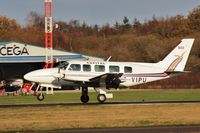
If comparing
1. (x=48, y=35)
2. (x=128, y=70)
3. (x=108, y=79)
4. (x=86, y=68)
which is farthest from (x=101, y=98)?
(x=48, y=35)

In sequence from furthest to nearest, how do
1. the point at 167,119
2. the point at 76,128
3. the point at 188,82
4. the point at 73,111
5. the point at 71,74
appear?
1. the point at 188,82
2. the point at 71,74
3. the point at 73,111
4. the point at 167,119
5. the point at 76,128

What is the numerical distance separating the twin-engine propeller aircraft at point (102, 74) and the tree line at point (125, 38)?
44816 millimetres

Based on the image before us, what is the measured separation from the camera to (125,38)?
119 meters

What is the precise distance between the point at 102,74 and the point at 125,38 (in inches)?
3344

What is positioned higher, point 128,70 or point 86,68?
point 86,68

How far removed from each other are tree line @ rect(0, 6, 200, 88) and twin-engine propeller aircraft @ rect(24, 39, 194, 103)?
4482cm

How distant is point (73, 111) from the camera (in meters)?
27.4

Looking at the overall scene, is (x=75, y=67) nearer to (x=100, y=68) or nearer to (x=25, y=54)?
(x=100, y=68)

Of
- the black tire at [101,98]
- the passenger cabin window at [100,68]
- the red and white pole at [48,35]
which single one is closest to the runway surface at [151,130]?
the black tire at [101,98]

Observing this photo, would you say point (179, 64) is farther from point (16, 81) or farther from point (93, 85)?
point (16, 81)

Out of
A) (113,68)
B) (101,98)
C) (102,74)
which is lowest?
(101,98)

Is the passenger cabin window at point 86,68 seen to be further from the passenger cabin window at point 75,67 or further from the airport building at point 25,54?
the airport building at point 25,54

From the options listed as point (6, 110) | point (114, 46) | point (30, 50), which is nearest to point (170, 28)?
point (114, 46)

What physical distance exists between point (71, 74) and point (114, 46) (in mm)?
82447
